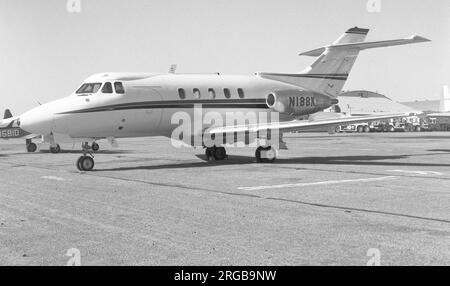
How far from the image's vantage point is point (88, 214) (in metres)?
9.05

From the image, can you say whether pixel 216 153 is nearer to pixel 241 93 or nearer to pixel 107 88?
pixel 241 93

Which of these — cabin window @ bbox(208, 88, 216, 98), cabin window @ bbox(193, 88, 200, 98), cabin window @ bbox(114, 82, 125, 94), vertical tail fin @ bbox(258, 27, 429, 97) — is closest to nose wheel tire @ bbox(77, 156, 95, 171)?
cabin window @ bbox(114, 82, 125, 94)

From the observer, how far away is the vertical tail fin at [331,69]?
74.8ft

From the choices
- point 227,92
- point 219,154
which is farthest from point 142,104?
point 219,154

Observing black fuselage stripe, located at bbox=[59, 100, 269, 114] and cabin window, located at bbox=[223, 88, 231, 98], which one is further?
cabin window, located at bbox=[223, 88, 231, 98]

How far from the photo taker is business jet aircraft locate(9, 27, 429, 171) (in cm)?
1709

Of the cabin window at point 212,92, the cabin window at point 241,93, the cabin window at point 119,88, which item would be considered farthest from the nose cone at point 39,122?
the cabin window at point 241,93

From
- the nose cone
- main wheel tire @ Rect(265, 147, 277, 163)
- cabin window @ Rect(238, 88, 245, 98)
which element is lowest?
main wheel tire @ Rect(265, 147, 277, 163)

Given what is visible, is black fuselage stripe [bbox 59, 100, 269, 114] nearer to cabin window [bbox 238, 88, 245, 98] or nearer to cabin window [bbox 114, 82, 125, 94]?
cabin window [bbox 238, 88, 245, 98]

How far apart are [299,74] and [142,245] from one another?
1748 cm

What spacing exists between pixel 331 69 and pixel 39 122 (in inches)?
502
